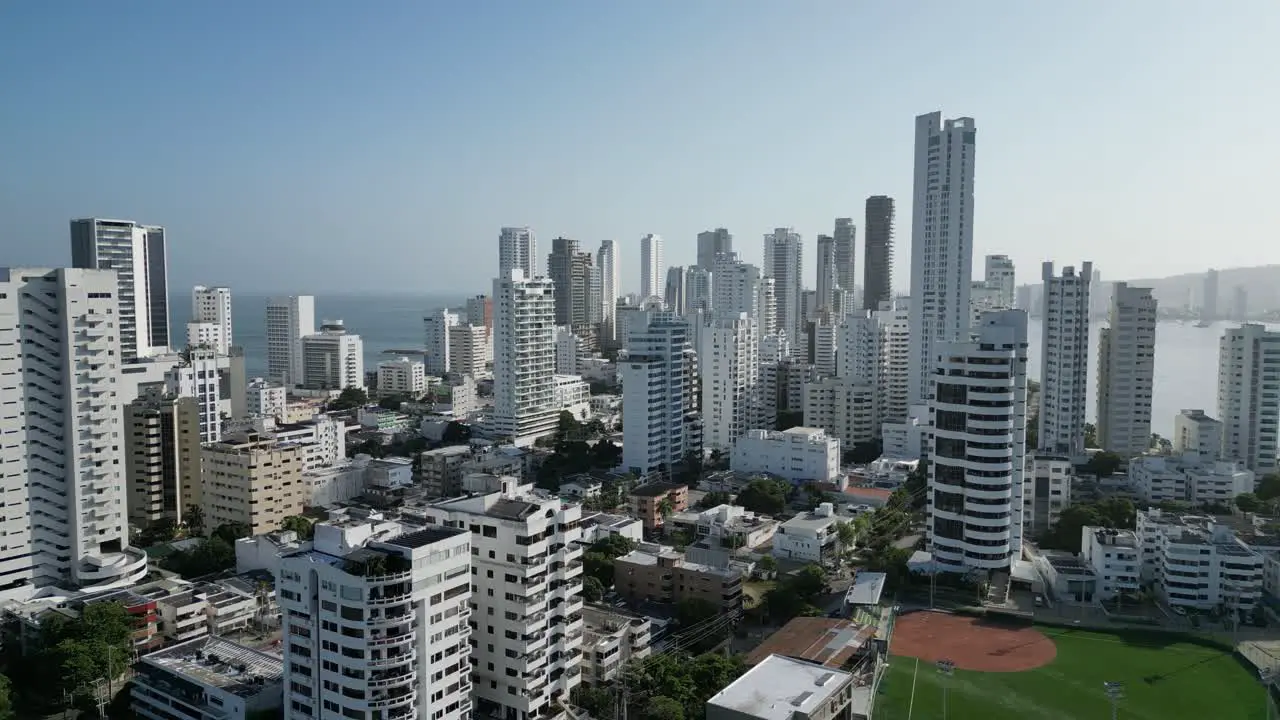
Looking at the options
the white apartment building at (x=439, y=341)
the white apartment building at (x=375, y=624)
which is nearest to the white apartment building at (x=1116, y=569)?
the white apartment building at (x=375, y=624)

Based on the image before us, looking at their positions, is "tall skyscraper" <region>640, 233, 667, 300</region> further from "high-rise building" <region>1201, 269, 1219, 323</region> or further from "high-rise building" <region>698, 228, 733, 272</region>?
"high-rise building" <region>1201, 269, 1219, 323</region>

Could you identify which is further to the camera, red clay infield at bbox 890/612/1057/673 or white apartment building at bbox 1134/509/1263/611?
white apartment building at bbox 1134/509/1263/611

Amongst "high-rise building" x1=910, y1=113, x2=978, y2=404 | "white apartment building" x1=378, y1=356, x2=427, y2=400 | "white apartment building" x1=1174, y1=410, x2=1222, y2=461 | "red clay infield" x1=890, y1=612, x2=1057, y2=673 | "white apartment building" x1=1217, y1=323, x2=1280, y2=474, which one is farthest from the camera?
"white apartment building" x1=378, y1=356, x2=427, y2=400

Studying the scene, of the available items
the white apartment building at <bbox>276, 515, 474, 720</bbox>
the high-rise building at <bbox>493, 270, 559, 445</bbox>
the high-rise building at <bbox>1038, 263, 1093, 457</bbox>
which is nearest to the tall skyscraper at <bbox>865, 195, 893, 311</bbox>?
the high-rise building at <bbox>1038, 263, 1093, 457</bbox>

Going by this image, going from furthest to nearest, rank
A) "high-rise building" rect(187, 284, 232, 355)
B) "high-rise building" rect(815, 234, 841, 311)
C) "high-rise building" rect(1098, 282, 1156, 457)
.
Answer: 1. "high-rise building" rect(815, 234, 841, 311)
2. "high-rise building" rect(187, 284, 232, 355)
3. "high-rise building" rect(1098, 282, 1156, 457)

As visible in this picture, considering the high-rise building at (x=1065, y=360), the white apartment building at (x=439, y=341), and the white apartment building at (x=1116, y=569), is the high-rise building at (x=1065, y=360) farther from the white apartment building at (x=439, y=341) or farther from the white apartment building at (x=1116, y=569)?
the white apartment building at (x=439, y=341)

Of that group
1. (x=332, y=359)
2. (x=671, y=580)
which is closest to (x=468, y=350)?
(x=332, y=359)
